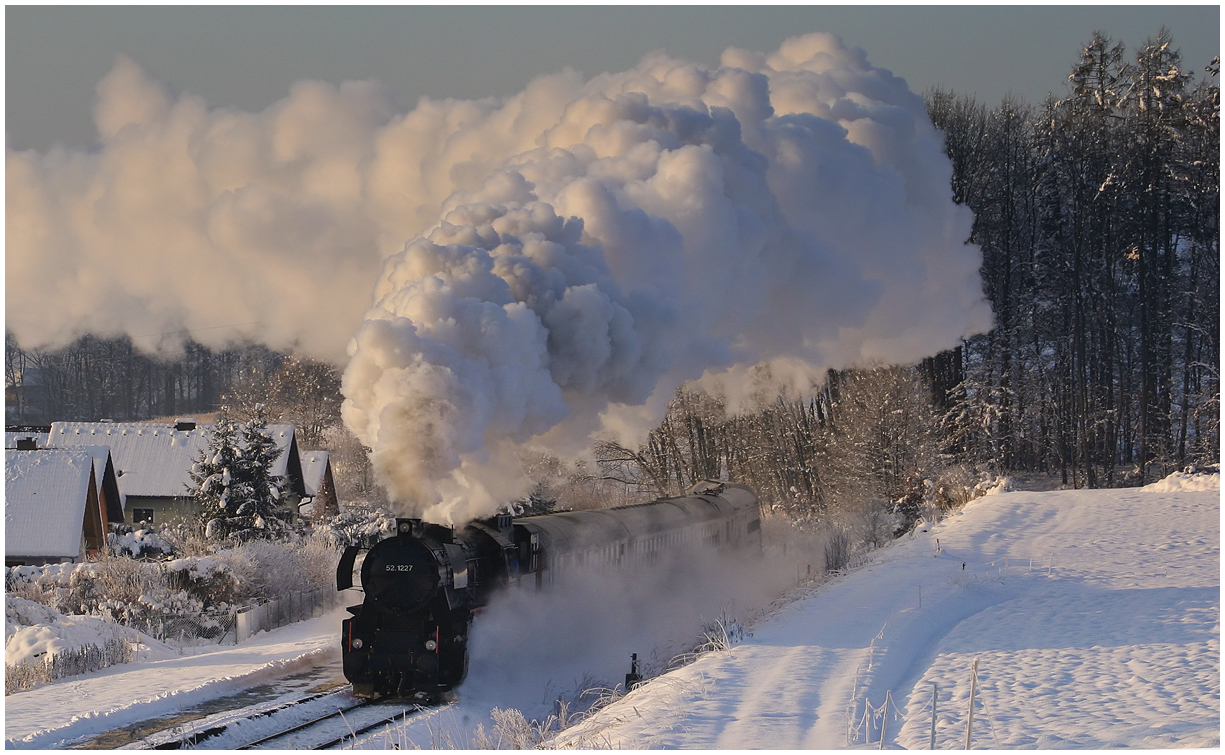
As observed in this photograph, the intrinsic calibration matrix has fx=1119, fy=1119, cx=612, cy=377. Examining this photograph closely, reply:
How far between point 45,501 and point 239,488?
19.7 feet

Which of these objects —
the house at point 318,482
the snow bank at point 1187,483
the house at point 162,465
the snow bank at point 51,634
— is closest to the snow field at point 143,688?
the snow bank at point 51,634

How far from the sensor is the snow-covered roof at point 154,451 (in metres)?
46.2

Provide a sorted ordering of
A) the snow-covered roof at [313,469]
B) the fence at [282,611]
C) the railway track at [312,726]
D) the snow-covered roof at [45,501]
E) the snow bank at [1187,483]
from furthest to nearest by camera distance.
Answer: the snow-covered roof at [313,469], the snow-covered roof at [45,501], the snow bank at [1187,483], the fence at [282,611], the railway track at [312,726]

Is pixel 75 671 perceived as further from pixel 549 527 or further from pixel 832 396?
pixel 832 396

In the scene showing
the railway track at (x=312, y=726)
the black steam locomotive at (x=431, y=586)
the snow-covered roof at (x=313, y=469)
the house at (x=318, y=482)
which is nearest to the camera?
the railway track at (x=312, y=726)

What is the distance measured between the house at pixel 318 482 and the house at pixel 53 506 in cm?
1037

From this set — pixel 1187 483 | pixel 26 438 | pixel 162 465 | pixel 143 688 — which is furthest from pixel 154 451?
pixel 1187 483

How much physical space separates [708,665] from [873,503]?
21683 millimetres

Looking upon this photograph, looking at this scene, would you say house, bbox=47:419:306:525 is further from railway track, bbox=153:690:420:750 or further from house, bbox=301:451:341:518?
railway track, bbox=153:690:420:750

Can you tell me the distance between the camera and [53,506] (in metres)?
35.4

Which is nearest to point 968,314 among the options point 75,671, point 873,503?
point 873,503

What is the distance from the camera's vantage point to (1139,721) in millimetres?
11961

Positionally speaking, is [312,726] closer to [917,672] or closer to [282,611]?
[917,672]

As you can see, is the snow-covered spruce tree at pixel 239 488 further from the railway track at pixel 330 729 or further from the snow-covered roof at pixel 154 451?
the railway track at pixel 330 729
